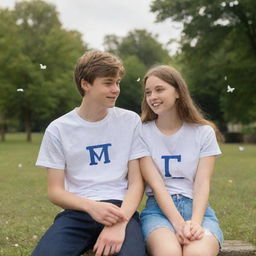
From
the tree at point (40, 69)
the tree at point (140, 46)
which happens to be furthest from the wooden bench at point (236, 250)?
the tree at point (140, 46)

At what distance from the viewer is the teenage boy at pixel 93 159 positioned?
351 centimetres

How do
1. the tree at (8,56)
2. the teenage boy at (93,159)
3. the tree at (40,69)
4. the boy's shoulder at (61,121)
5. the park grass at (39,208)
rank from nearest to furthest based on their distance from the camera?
the teenage boy at (93,159) → the boy's shoulder at (61,121) → the park grass at (39,208) → the tree at (8,56) → the tree at (40,69)

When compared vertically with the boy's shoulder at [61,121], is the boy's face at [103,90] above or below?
above

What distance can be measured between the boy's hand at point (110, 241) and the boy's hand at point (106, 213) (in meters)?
0.05

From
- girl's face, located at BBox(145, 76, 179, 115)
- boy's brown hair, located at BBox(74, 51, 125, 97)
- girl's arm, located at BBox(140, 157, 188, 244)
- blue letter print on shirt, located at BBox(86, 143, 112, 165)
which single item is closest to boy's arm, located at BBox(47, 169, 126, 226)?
blue letter print on shirt, located at BBox(86, 143, 112, 165)

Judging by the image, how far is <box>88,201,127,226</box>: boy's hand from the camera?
11.1ft

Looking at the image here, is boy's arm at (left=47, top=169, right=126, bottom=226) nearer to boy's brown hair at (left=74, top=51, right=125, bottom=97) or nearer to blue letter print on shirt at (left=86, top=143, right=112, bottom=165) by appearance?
blue letter print on shirt at (left=86, top=143, right=112, bottom=165)

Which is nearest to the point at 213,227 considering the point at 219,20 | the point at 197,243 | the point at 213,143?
the point at 197,243

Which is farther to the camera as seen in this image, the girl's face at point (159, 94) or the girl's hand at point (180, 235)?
the girl's face at point (159, 94)

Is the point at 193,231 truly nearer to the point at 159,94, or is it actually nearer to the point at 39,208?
the point at 159,94

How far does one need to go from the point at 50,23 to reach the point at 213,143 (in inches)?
1749

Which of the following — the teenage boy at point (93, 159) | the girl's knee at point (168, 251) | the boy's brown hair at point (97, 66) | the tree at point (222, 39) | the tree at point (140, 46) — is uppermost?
the tree at point (140, 46)

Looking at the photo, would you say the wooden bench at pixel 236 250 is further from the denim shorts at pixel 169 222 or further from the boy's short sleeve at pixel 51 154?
the boy's short sleeve at pixel 51 154

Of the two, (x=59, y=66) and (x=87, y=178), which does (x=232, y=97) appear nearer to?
(x=59, y=66)
